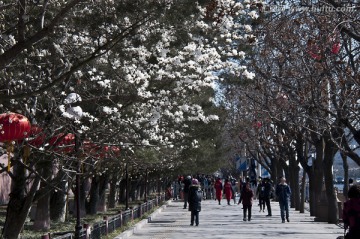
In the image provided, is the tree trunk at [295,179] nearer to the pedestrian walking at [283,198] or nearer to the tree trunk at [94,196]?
the pedestrian walking at [283,198]

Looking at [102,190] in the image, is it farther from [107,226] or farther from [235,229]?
[107,226]

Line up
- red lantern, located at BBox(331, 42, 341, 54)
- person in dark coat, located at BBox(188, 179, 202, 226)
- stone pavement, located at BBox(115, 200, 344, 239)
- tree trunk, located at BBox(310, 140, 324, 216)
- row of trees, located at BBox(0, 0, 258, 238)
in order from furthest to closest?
tree trunk, located at BBox(310, 140, 324, 216), person in dark coat, located at BBox(188, 179, 202, 226), stone pavement, located at BBox(115, 200, 344, 239), red lantern, located at BBox(331, 42, 341, 54), row of trees, located at BBox(0, 0, 258, 238)

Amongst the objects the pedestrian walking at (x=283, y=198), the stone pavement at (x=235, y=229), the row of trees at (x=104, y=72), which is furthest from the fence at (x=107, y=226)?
the pedestrian walking at (x=283, y=198)

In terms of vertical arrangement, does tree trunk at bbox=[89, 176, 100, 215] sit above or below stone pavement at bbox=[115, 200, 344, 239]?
above

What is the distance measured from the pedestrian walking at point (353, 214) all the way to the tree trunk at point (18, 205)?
22.9ft

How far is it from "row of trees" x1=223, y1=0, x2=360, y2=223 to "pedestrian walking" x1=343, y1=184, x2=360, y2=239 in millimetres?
3178

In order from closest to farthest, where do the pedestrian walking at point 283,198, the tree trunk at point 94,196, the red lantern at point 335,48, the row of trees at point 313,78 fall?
the row of trees at point 313,78
the red lantern at point 335,48
the pedestrian walking at point 283,198
the tree trunk at point 94,196

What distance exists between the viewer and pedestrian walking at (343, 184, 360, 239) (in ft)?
37.8

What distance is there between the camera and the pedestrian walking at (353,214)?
11.5 m

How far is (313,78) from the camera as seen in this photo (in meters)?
19.1

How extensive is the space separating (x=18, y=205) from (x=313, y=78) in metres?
8.55

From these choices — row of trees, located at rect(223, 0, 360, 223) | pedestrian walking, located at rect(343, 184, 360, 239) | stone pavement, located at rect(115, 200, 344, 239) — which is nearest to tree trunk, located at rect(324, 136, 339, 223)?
row of trees, located at rect(223, 0, 360, 223)

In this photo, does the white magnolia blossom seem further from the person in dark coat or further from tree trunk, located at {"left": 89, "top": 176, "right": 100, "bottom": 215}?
tree trunk, located at {"left": 89, "top": 176, "right": 100, "bottom": 215}

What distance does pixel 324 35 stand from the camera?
55.2ft
